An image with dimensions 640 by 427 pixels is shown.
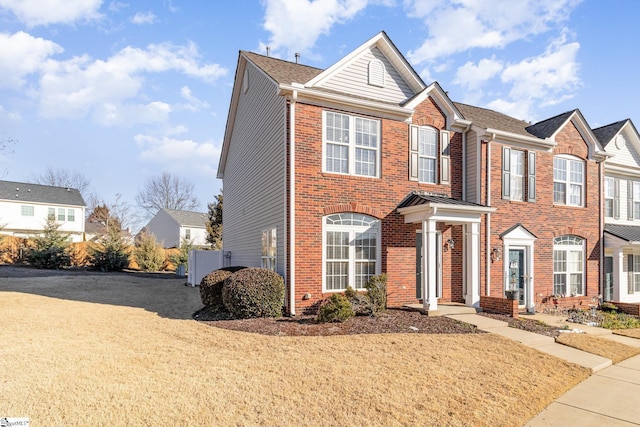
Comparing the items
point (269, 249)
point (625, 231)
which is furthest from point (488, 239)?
point (625, 231)

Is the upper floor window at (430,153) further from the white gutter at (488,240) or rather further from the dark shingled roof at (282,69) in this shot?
the dark shingled roof at (282,69)

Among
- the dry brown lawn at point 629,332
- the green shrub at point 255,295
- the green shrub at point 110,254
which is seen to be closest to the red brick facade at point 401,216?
the green shrub at point 255,295

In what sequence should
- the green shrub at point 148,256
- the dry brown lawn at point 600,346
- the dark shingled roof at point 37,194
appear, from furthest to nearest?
the dark shingled roof at point 37,194 → the green shrub at point 148,256 → the dry brown lawn at point 600,346

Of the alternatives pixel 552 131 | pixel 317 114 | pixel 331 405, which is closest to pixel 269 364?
pixel 331 405

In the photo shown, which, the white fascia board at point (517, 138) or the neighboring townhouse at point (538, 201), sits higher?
the white fascia board at point (517, 138)

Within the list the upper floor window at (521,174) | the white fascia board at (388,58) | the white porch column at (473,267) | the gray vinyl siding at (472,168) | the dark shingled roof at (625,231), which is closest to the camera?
the white fascia board at (388,58)

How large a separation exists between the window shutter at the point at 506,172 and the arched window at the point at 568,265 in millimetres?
2987

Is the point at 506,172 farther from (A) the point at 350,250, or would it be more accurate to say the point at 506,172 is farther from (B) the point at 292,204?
(B) the point at 292,204

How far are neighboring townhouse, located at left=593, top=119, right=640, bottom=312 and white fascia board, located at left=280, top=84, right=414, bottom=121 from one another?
417 inches

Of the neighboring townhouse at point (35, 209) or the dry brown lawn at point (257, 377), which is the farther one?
the neighboring townhouse at point (35, 209)

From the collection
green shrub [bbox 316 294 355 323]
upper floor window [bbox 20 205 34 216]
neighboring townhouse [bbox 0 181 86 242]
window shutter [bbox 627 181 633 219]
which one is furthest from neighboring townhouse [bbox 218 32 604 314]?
upper floor window [bbox 20 205 34 216]

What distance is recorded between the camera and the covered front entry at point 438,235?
11.0 metres

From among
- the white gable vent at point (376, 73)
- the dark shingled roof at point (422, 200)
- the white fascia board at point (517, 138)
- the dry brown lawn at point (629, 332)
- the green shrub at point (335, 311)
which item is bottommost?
the dry brown lawn at point (629, 332)

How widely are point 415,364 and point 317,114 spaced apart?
23.3 ft
